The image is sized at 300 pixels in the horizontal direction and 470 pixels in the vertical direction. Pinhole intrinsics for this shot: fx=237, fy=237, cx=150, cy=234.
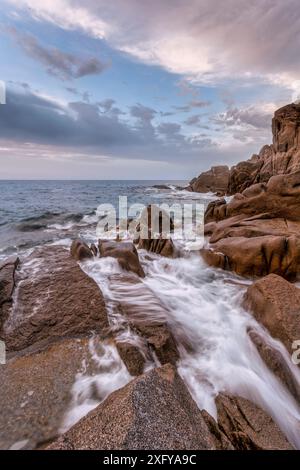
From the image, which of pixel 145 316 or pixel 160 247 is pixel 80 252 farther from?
pixel 145 316

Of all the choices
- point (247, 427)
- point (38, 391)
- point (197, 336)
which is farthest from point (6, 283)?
point (247, 427)

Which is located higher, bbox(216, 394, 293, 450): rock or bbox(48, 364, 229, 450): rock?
bbox(48, 364, 229, 450): rock

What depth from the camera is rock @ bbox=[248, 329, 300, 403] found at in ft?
10.6

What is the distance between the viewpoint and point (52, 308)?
419 cm

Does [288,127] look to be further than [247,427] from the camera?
Yes

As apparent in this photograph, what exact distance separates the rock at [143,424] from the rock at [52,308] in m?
1.89

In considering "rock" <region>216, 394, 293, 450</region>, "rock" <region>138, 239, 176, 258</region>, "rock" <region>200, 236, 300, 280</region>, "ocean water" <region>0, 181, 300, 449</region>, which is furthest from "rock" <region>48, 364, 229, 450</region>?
"rock" <region>138, 239, 176, 258</region>

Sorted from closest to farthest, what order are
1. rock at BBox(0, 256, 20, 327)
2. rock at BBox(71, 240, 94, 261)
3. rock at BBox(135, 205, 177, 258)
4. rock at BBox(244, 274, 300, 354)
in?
rock at BBox(244, 274, 300, 354) → rock at BBox(0, 256, 20, 327) → rock at BBox(71, 240, 94, 261) → rock at BBox(135, 205, 177, 258)

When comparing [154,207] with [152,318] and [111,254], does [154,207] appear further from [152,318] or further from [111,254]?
[152,318]

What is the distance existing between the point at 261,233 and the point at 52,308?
20.2 feet

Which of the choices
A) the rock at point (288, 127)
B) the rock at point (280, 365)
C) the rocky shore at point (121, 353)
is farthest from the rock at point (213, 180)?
the rock at point (280, 365)

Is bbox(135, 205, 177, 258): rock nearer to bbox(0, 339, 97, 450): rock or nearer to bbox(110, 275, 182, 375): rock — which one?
bbox(110, 275, 182, 375): rock

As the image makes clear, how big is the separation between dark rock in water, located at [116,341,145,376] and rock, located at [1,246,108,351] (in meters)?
0.70
